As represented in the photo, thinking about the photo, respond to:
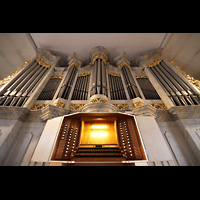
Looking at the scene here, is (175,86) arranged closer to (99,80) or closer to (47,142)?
(99,80)

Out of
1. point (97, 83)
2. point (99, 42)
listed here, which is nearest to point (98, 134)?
point (97, 83)

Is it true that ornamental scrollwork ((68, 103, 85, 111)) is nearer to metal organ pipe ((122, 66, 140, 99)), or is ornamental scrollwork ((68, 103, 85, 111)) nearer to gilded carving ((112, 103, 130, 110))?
gilded carving ((112, 103, 130, 110))

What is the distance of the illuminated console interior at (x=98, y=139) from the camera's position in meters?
1.95

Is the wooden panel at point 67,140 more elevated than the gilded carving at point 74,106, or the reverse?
the gilded carving at point 74,106

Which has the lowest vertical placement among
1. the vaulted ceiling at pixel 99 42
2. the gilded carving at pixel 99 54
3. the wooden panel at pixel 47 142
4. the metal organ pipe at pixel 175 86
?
the wooden panel at pixel 47 142

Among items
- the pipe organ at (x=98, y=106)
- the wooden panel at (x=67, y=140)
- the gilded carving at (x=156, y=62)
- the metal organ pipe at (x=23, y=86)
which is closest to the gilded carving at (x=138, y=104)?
the pipe organ at (x=98, y=106)

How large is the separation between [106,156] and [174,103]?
280 cm

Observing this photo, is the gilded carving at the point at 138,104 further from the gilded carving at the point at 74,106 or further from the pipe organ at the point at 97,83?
the gilded carving at the point at 74,106

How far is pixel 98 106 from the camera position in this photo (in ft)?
10.2

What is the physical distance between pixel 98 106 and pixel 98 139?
935 mm

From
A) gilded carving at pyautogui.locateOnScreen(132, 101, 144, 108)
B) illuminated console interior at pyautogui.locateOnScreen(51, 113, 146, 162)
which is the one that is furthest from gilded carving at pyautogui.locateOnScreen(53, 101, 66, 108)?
gilded carving at pyautogui.locateOnScreen(132, 101, 144, 108)

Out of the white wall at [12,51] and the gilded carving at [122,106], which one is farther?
the white wall at [12,51]

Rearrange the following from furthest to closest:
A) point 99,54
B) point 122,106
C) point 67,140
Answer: point 99,54 → point 122,106 → point 67,140
